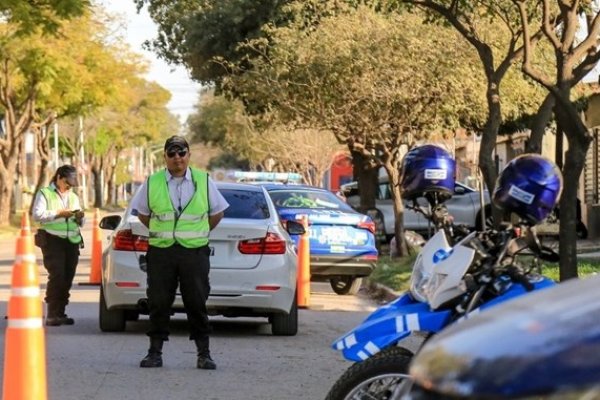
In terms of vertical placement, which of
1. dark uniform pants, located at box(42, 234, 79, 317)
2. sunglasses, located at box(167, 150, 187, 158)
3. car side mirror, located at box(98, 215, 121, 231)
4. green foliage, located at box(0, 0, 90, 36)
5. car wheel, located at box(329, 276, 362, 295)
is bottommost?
car wheel, located at box(329, 276, 362, 295)

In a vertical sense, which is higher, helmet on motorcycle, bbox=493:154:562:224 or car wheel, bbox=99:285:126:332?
helmet on motorcycle, bbox=493:154:562:224

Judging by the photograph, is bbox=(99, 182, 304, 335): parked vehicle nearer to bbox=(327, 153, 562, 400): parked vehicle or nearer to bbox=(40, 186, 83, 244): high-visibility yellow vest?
bbox=(40, 186, 83, 244): high-visibility yellow vest

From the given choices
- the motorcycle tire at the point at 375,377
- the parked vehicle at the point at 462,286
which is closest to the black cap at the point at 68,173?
the parked vehicle at the point at 462,286

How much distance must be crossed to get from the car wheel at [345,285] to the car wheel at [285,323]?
5.76 m

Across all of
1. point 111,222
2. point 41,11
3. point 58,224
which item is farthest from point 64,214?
point 41,11

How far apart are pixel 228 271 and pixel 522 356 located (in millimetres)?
8789

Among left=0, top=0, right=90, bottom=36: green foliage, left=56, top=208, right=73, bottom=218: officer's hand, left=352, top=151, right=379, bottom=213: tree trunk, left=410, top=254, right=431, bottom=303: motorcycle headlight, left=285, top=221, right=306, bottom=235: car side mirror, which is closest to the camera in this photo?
left=410, top=254, right=431, bottom=303: motorcycle headlight

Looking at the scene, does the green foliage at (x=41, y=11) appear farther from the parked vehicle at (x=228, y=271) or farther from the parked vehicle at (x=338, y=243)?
the parked vehicle at (x=228, y=271)

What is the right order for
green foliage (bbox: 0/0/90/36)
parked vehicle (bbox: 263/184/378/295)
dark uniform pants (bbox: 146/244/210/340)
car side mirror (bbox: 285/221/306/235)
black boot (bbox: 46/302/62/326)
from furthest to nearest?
green foliage (bbox: 0/0/90/36) → parked vehicle (bbox: 263/184/378/295) → car side mirror (bbox: 285/221/306/235) → black boot (bbox: 46/302/62/326) → dark uniform pants (bbox: 146/244/210/340)

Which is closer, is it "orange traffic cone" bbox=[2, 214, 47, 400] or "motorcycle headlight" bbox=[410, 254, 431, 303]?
"orange traffic cone" bbox=[2, 214, 47, 400]

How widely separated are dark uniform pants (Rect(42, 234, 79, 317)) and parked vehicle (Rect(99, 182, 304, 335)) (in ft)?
3.21

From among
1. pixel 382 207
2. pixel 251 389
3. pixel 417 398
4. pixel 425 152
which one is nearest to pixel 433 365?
pixel 417 398

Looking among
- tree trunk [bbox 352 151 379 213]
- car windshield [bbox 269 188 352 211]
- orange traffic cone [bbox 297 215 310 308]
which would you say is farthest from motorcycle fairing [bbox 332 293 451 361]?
tree trunk [bbox 352 151 379 213]

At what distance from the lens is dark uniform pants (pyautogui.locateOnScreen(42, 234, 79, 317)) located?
41.8 ft
